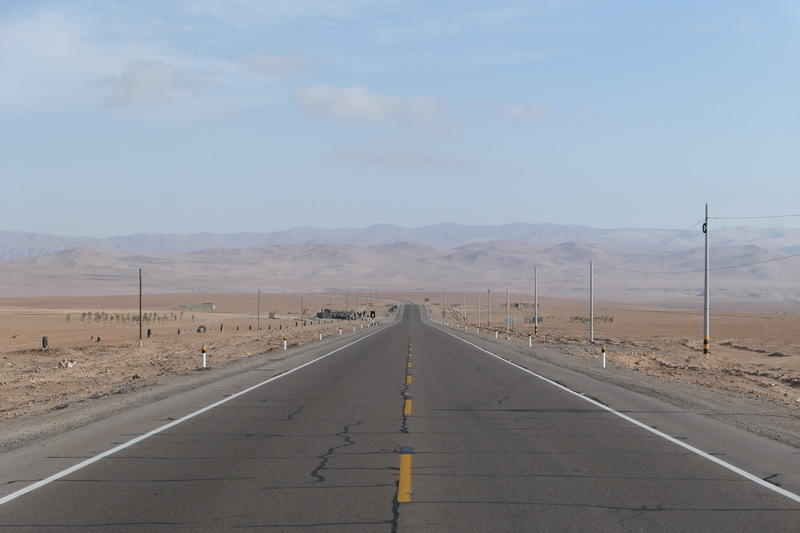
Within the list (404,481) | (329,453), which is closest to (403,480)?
(404,481)

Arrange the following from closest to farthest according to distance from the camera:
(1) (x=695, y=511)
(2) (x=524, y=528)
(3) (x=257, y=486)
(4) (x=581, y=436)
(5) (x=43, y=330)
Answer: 1. (2) (x=524, y=528)
2. (1) (x=695, y=511)
3. (3) (x=257, y=486)
4. (4) (x=581, y=436)
5. (5) (x=43, y=330)

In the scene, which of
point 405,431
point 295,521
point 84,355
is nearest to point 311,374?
point 405,431

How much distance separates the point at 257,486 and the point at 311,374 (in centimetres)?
1619

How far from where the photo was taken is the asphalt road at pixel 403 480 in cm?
791

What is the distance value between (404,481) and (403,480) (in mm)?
48

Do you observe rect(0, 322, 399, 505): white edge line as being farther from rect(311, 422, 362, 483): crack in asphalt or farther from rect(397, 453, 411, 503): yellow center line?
rect(397, 453, 411, 503): yellow center line

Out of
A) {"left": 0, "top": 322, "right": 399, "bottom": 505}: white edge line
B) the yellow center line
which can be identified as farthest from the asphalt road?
{"left": 0, "top": 322, "right": 399, "bottom": 505}: white edge line

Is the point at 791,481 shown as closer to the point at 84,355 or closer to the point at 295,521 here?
the point at 295,521

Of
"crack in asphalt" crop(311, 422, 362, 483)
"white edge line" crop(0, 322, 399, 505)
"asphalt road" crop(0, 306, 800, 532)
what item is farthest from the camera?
"crack in asphalt" crop(311, 422, 362, 483)

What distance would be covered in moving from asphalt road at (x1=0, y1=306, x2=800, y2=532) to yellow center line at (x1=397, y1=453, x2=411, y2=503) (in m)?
0.02

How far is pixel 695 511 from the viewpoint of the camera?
8.28 metres

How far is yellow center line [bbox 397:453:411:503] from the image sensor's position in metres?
8.76

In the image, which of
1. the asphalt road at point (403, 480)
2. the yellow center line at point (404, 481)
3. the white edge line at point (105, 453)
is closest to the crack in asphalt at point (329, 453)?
the asphalt road at point (403, 480)

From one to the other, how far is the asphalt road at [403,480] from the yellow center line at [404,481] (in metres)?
0.02
